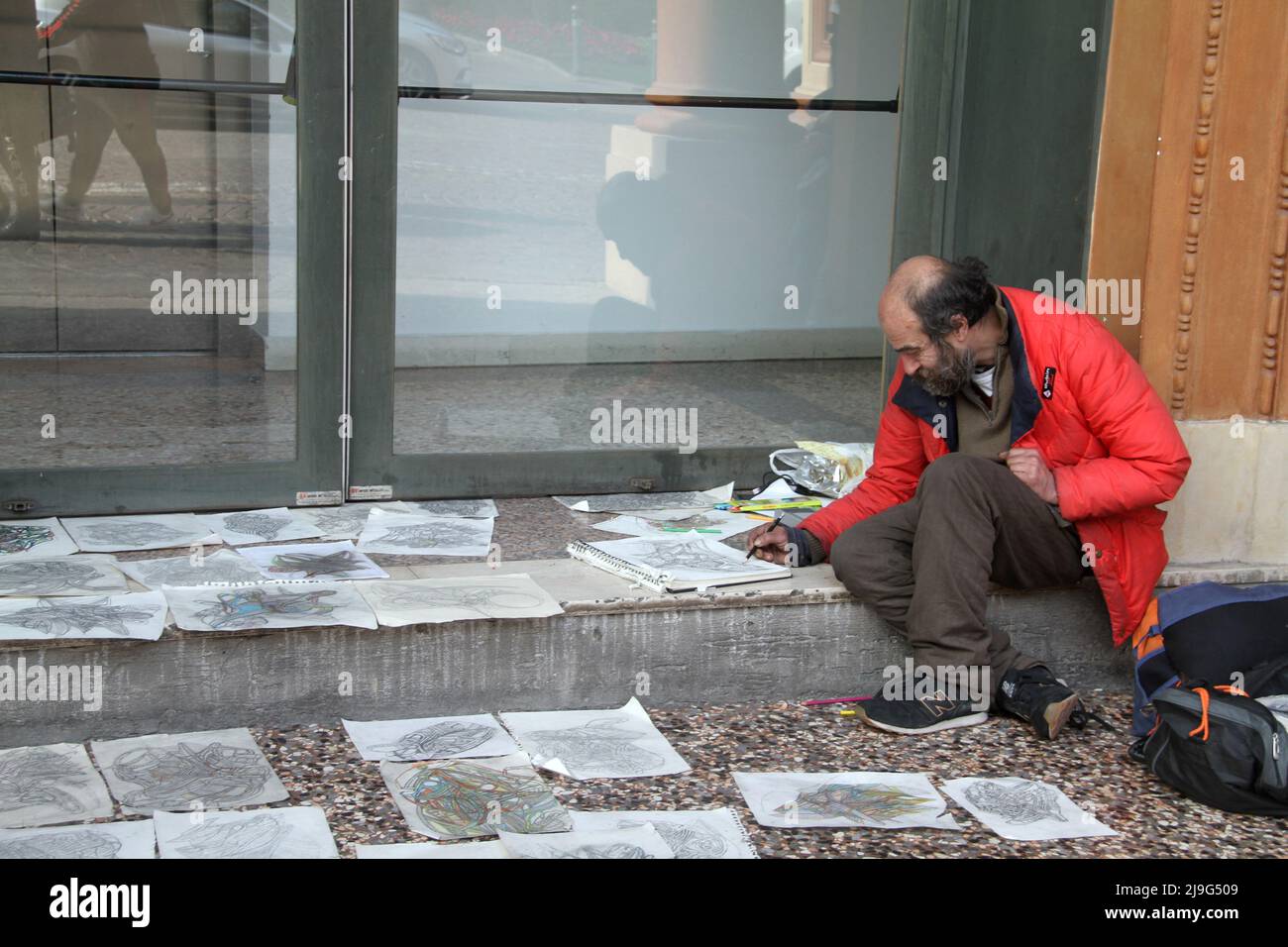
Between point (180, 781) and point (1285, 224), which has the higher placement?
point (1285, 224)

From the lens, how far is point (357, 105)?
4184 millimetres

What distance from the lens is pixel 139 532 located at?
13.0 ft

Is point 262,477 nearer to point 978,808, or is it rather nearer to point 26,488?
point 26,488

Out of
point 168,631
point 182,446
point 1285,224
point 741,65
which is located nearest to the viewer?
point 168,631

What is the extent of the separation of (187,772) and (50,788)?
0.88ft

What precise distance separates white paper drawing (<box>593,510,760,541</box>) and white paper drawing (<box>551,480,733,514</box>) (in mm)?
128

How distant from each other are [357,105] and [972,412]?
6.33 ft

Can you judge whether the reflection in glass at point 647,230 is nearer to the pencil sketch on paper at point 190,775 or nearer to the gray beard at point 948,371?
the gray beard at point 948,371

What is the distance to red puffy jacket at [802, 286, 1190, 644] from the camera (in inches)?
137

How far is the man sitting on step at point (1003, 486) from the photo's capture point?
3.50 metres

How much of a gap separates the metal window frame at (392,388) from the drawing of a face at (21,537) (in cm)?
87

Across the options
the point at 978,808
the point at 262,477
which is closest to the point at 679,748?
the point at 978,808

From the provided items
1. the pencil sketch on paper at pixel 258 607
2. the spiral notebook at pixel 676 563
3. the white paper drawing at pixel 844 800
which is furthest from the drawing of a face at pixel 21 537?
the white paper drawing at pixel 844 800

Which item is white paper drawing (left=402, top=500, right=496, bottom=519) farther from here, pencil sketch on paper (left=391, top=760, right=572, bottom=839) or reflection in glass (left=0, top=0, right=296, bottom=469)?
pencil sketch on paper (left=391, top=760, right=572, bottom=839)
